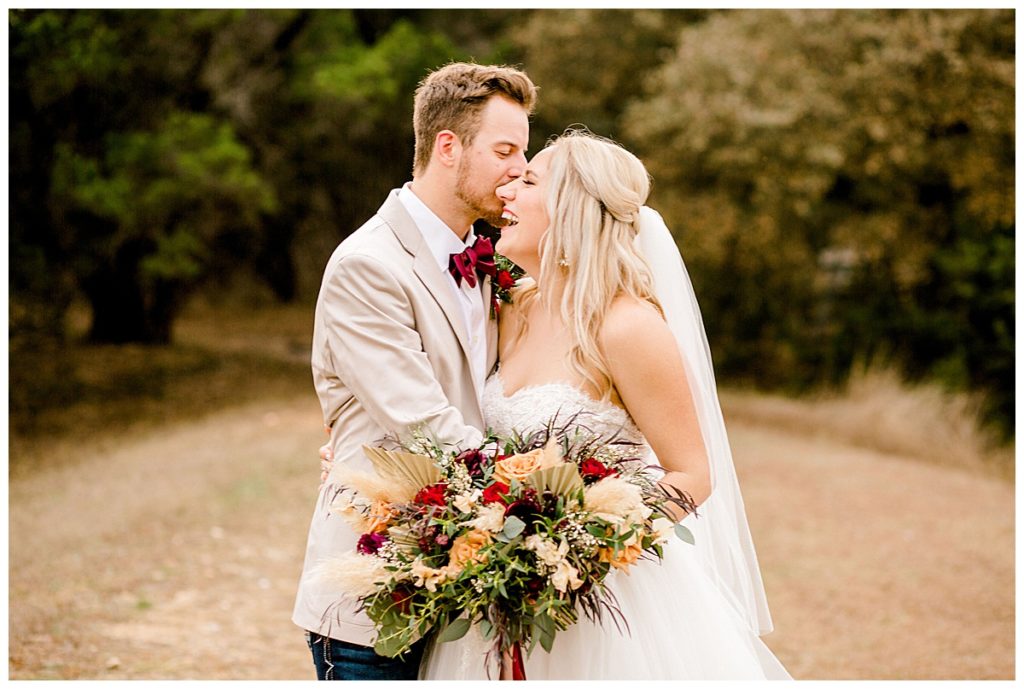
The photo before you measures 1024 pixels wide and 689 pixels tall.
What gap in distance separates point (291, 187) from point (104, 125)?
192 inches

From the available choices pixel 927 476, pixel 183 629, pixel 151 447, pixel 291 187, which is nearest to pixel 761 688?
pixel 183 629

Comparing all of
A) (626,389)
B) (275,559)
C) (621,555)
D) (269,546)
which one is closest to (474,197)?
(626,389)

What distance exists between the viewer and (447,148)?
10.5 ft

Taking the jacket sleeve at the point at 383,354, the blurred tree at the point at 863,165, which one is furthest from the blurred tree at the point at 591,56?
the jacket sleeve at the point at 383,354

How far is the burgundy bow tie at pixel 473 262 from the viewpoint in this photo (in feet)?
10.1

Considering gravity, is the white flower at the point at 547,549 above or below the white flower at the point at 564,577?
above

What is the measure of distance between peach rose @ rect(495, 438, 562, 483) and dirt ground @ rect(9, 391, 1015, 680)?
389 centimetres

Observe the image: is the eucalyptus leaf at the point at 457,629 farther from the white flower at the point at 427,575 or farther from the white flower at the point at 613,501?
the white flower at the point at 613,501

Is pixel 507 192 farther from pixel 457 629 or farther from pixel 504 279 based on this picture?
pixel 457 629

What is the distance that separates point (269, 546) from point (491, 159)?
5889 mm

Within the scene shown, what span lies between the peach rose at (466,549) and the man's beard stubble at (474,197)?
1169 mm

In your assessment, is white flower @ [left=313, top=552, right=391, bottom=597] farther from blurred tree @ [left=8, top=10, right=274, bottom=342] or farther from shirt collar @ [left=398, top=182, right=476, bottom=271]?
blurred tree @ [left=8, top=10, right=274, bottom=342]

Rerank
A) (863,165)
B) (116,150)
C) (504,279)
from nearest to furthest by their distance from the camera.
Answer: (504,279) → (116,150) → (863,165)

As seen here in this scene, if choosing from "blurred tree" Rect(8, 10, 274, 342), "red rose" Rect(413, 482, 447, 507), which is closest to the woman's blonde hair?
"red rose" Rect(413, 482, 447, 507)
